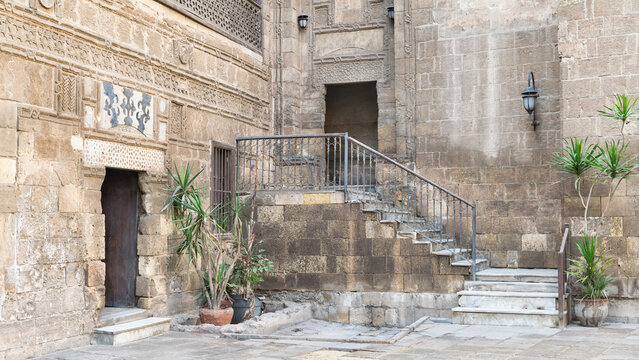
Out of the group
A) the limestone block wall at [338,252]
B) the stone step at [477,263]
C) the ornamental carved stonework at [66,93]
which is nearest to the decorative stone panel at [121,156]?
the ornamental carved stonework at [66,93]

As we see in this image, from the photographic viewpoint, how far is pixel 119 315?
291 inches

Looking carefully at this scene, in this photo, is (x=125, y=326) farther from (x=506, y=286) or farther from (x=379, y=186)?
(x=379, y=186)

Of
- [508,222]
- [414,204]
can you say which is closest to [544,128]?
[508,222]

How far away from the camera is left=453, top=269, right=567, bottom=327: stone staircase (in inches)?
314

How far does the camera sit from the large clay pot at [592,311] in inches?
316

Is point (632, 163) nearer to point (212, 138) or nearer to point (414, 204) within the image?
point (414, 204)

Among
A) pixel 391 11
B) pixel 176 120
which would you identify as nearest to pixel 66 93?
pixel 176 120

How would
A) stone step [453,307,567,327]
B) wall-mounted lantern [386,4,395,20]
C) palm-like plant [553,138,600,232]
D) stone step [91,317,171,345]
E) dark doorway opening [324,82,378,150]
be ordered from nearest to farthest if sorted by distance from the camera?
stone step [91,317,171,345]
stone step [453,307,567,327]
palm-like plant [553,138,600,232]
wall-mounted lantern [386,4,395,20]
dark doorway opening [324,82,378,150]

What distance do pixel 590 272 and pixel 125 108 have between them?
19.0ft

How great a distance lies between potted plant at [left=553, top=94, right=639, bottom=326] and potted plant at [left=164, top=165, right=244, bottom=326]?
13.8 ft

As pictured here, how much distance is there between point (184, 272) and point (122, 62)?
2710mm

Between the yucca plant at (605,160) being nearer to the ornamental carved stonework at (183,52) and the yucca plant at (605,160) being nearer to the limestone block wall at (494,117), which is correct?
the limestone block wall at (494,117)

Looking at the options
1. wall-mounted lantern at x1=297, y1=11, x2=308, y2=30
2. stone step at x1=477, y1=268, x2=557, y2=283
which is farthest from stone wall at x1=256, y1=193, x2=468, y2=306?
wall-mounted lantern at x1=297, y1=11, x2=308, y2=30

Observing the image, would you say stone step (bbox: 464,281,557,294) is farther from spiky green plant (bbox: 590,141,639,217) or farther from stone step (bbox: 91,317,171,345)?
stone step (bbox: 91,317,171,345)
